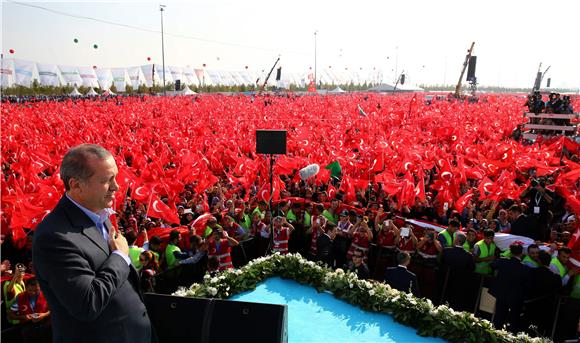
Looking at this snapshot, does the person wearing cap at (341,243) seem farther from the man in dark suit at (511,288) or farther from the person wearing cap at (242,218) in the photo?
the man in dark suit at (511,288)

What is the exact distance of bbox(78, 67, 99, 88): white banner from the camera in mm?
76688

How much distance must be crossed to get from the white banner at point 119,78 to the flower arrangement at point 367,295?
3230 inches

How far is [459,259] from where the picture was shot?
24.0 feet

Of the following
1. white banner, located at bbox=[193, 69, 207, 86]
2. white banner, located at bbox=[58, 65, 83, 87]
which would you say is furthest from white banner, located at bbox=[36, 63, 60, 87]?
white banner, located at bbox=[193, 69, 207, 86]

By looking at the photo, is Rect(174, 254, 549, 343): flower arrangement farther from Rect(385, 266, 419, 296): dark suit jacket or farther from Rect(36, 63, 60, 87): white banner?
Rect(36, 63, 60, 87): white banner

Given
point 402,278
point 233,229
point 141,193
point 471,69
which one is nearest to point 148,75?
point 471,69

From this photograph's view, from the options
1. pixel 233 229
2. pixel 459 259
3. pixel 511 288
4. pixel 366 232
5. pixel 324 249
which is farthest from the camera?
pixel 233 229

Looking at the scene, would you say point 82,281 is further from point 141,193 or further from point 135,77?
point 135,77

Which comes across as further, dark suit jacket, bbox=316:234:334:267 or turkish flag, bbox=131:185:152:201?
turkish flag, bbox=131:185:152:201

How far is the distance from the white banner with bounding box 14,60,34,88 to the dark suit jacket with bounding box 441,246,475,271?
3115 inches

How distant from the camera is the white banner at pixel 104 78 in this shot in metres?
79.8

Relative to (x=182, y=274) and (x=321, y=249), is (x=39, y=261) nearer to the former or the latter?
(x=182, y=274)

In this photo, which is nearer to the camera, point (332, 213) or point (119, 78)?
point (332, 213)

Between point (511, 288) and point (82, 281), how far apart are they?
5.97 m
